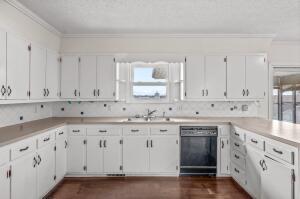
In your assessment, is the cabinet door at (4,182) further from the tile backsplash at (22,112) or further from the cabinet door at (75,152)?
the cabinet door at (75,152)

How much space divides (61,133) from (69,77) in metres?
1.18

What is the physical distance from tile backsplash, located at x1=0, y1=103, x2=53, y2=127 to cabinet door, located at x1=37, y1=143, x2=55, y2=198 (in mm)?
691

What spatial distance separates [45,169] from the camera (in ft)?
10.7

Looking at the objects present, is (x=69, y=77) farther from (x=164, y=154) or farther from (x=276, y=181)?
(x=276, y=181)

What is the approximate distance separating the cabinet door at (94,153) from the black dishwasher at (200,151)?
4.42ft

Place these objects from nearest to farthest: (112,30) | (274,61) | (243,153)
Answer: (243,153), (112,30), (274,61)

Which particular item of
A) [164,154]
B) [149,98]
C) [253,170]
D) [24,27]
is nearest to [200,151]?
[164,154]

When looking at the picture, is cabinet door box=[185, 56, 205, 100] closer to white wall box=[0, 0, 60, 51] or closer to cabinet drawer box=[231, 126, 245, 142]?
cabinet drawer box=[231, 126, 245, 142]

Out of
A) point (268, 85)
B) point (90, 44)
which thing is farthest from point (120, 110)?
point (268, 85)

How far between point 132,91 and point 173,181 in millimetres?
1890

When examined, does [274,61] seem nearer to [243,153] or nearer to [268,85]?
[268,85]

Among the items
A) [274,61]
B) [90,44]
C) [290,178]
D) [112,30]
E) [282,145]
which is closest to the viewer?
[290,178]

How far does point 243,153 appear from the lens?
363 cm

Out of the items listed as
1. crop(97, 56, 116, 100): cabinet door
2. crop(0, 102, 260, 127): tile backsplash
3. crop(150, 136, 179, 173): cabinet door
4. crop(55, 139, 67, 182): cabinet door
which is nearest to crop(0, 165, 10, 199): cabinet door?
crop(55, 139, 67, 182): cabinet door
